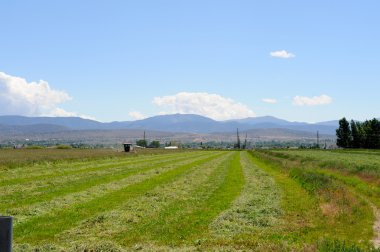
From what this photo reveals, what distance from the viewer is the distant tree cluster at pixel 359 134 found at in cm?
16738

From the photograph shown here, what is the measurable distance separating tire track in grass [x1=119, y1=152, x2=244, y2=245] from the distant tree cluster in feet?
482

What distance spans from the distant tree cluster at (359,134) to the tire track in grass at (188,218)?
482 feet

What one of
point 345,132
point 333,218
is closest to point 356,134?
point 345,132

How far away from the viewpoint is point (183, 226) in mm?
20188

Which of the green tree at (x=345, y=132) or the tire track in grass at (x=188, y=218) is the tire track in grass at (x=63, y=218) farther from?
the green tree at (x=345, y=132)

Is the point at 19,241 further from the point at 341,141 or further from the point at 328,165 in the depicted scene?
the point at 341,141

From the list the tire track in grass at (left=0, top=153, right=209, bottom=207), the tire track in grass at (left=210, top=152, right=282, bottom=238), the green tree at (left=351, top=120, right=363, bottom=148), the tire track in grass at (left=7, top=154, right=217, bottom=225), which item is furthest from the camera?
the green tree at (left=351, top=120, right=363, bottom=148)

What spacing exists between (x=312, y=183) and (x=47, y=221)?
22538 mm

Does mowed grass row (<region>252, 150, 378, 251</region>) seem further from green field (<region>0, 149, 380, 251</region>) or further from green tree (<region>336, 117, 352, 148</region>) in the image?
green tree (<region>336, 117, 352, 148</region>)

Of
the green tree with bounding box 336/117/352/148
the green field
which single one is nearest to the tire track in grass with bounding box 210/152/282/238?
the green field

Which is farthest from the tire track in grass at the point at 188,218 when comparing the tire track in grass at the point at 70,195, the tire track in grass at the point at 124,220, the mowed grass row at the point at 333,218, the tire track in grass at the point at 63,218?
the tire track in grass at the point at 70,195

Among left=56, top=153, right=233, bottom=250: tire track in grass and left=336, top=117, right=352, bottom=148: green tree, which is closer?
left=56, top=153, right=233, bottom=250: tire track in grass

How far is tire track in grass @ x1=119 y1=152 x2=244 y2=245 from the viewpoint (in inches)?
714

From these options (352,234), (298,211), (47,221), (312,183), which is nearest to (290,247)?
(352,234)
